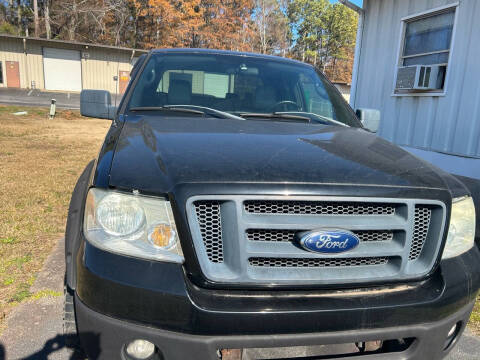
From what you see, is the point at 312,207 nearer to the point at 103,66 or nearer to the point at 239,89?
the point at 239,89

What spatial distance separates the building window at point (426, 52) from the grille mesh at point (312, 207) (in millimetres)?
5671

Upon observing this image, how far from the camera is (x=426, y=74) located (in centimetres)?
646

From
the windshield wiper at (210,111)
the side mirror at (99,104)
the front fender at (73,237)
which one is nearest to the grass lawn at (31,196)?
the front fender at (73,237)

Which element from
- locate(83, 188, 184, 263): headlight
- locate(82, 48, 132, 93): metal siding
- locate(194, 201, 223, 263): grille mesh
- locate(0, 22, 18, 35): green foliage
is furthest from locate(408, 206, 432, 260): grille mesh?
locate(0, 22, 18, 35): green foliage

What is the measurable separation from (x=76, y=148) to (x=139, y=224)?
874 centimetres

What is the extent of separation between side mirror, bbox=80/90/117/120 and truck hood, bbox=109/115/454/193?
859 millimetres

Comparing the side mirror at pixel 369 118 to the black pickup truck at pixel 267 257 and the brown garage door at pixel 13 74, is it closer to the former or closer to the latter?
the black pickup truck at pixel 267 257

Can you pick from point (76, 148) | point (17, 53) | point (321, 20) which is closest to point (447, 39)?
point (76, 148)

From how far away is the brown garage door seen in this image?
31.4 metres

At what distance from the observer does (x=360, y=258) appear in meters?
1.65

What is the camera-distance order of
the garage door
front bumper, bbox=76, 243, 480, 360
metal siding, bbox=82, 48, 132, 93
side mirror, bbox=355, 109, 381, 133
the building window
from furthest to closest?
metal siding, bbox=82, 48, 132, 93 < the garage door < the building window < side mirror, bbox=355, 109, 381, 133 < front bumper, bbox=76, 243, 480, 360

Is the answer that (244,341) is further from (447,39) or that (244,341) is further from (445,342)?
(447,39)

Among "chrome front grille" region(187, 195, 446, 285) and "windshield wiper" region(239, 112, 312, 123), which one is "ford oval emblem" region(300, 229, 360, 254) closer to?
"chrome front grille" region(187, 195, 446, 285)

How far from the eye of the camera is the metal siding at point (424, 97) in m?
5.70
